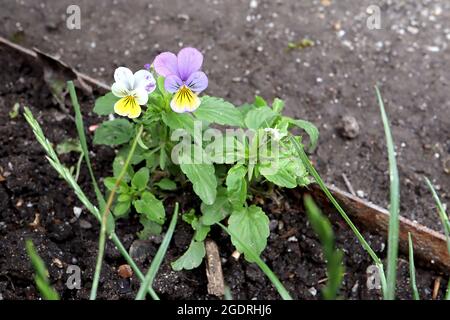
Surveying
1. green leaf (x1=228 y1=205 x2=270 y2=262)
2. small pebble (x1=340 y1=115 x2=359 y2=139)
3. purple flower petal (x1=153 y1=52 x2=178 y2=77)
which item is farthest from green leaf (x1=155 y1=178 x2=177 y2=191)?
small pebble (x1=340 y1=115 x2=359 y2=139)

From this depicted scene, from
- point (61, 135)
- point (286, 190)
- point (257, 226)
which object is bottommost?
point (257, 226)

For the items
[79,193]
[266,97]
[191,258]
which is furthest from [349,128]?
[79,193]

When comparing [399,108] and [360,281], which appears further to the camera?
[399,108]

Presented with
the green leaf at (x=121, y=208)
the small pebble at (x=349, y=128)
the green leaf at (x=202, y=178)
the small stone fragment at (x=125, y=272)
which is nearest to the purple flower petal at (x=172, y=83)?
the green leaf at (x=202, y=178)

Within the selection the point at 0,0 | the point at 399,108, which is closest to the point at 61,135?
the point at 0,0

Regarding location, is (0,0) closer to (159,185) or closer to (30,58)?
A: (30,58)
